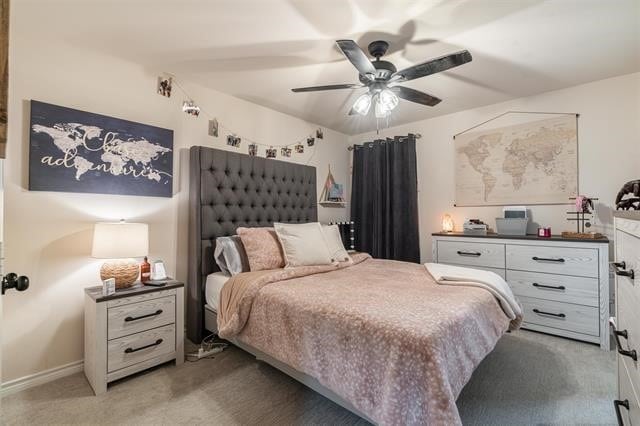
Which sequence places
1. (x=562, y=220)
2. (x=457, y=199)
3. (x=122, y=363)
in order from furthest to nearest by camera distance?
(x=457, y=199)
(x=562, y=220)
(x=122, y=363)

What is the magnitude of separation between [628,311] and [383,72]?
1.74 m

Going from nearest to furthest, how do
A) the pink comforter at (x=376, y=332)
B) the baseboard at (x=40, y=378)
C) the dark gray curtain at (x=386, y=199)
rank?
the pink comforter at (x=376, y=332)
the baseboard at (x=40, y=378)
the dark gray curtain at (x=386, y=199)

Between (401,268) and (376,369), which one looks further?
(401,268)

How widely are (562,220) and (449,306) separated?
228 centimetres

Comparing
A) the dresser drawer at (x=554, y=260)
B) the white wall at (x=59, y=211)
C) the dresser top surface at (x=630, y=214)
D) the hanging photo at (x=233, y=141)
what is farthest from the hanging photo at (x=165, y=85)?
the dresser drawer at (x=554, y=260)

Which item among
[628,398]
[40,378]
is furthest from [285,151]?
[628,398]

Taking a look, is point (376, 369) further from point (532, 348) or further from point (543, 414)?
point (532, 348)

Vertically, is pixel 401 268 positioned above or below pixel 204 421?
above

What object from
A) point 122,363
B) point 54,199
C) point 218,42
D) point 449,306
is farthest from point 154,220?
point 449,306

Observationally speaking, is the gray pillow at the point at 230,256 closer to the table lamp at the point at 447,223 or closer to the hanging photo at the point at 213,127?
the hanging photo at the point at 213,127

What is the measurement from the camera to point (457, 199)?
3.46m

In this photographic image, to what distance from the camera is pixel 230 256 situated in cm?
238

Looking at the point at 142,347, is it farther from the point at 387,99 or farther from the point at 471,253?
the point at 471,253

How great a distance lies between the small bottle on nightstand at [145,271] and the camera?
217cm
